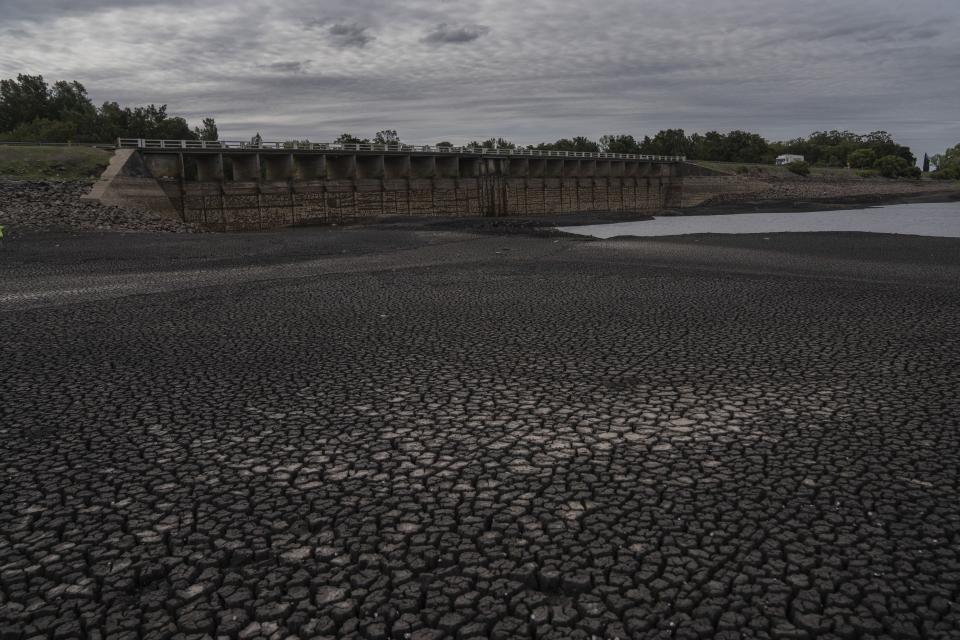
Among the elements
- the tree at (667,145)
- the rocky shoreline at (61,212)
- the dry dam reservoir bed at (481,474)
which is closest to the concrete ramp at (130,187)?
the rocky shoreline at (61,212)

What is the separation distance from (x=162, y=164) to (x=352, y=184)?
16734 mm

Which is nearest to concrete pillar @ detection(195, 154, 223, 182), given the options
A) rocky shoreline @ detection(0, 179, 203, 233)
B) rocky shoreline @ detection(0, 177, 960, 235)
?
rocky shoreline @ detection(0, 177, 960, 235)

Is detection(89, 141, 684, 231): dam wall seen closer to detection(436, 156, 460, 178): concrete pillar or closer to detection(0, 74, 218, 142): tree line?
detection(436, 156, 460, 178): concrete pillar

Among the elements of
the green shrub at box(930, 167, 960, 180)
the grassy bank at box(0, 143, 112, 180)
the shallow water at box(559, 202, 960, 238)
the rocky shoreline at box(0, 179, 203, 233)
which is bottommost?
the shallow water at box(559, 202, 960, 238)

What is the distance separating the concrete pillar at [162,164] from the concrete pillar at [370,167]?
18.7 m

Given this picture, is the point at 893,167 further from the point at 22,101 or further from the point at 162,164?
the point at 22,101

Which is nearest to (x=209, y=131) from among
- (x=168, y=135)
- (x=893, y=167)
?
(x=168, y=135)

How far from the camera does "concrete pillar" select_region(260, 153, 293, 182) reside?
57062mm

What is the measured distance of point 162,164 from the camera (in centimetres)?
4741

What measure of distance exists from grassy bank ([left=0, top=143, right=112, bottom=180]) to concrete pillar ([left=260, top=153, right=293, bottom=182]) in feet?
42.9

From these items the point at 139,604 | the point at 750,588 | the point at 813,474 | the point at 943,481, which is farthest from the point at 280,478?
the point at 943,481

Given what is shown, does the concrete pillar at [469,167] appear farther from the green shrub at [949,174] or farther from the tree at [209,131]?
the green shrub at [949,174]

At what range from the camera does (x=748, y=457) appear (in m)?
5.33

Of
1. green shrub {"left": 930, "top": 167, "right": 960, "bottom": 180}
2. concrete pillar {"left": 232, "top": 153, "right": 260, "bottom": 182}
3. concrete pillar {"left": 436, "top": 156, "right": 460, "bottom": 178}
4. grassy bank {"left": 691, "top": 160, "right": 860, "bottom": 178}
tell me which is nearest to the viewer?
concrete pillar {"left": 232, "top": 153, "right": 260, "bottom": 182}
